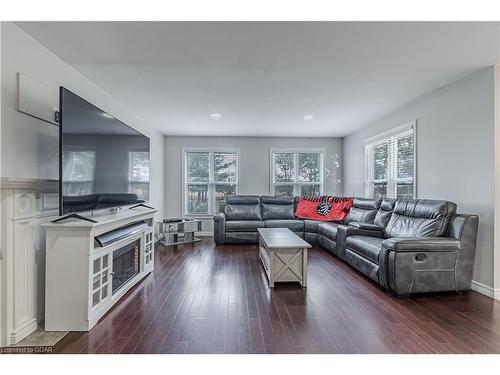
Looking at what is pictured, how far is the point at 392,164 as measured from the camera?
4504mm

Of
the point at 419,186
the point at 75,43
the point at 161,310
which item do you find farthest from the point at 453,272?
the point at 75,43

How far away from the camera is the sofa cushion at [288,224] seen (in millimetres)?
5277

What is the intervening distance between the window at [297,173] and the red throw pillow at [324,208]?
2.32ft

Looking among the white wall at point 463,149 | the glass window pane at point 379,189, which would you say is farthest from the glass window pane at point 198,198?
the white wall at point 463,149

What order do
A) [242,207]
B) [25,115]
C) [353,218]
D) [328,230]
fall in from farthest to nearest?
[242,207] < [353,218] < [328,230] < [25,115]

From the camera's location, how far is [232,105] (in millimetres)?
3941

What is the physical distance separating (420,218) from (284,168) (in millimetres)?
3607

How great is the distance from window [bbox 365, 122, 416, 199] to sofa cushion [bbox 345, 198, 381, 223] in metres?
0.40

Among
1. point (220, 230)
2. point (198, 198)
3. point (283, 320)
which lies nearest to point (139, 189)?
point (220, 230)

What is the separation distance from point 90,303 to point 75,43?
2.16 m

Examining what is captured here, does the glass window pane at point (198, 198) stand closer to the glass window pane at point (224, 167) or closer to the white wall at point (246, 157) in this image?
the white wall at point (246, 157)

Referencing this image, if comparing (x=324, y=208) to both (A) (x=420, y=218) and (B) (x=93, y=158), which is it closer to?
(A) (x=420, y=218)

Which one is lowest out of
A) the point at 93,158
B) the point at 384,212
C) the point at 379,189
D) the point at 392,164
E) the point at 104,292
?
the point at 104,292
